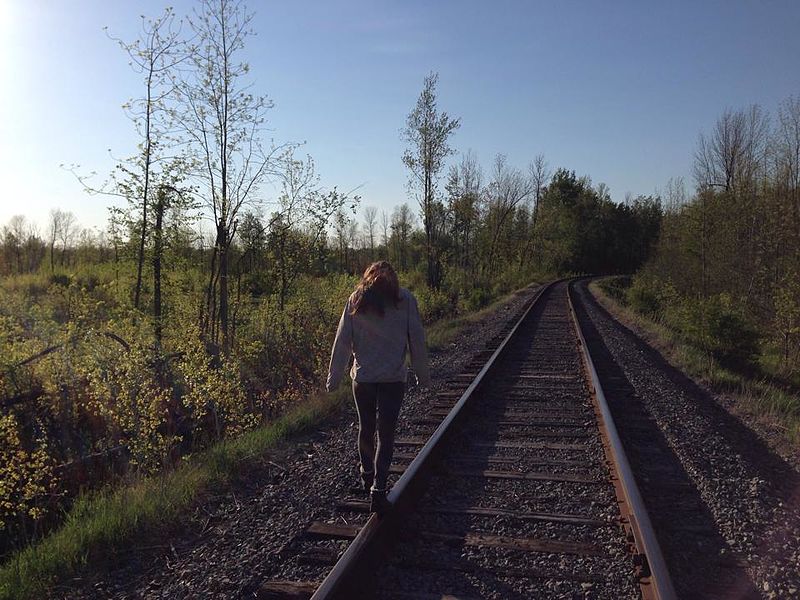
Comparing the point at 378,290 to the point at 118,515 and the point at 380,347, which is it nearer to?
the point at 380,347

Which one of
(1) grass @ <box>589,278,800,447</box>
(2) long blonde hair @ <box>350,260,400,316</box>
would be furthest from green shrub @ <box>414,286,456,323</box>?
(2) long blonde hair @ <box>350,260,400,316</box>

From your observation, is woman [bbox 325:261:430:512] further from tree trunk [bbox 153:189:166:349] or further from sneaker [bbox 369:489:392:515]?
tree trunk [bbox 153:189:166:349]

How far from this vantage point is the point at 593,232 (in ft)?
265

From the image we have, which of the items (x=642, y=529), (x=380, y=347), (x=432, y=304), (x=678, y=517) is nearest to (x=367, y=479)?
(x=380, y=347)

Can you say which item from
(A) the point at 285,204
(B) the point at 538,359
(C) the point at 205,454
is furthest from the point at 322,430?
(A) the point at 285,204

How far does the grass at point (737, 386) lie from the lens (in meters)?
8.09

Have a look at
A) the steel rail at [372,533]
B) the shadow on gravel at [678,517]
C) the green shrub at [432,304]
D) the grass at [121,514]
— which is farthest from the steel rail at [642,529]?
the green shrub at [432,304]

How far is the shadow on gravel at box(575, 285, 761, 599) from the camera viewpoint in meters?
3.68

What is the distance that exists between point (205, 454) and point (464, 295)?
1221 inches

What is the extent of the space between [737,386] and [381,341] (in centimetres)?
840

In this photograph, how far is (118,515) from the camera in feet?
15.5

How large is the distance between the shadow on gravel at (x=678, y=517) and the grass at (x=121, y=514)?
371 cm

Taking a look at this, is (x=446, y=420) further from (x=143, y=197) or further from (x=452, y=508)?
(x=143, y=197)

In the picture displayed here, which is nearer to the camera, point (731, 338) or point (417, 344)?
point (417, 344)
